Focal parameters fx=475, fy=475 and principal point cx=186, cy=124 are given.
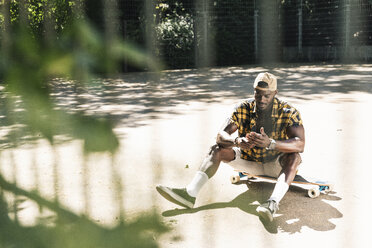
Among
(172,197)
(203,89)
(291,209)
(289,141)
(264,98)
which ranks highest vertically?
(264,98)

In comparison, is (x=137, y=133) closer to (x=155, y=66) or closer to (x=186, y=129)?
(x=186, y=129)

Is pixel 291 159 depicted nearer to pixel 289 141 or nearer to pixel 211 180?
pixel 289 141

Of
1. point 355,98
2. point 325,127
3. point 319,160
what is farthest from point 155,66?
point 355,98

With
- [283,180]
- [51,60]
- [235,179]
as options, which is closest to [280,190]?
[283,180]

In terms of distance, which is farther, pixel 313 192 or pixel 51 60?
pixel 313 192

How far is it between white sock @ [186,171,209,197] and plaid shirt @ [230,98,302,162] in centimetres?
30

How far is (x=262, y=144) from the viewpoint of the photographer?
2574 millimetres

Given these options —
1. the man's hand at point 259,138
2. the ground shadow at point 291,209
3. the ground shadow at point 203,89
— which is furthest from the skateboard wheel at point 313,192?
the ground shadow at point 203,89

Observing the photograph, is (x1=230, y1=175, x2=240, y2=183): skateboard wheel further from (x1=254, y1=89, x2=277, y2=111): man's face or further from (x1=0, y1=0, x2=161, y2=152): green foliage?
(x1=0, y1=0, x2=161, y2=152): green foliage

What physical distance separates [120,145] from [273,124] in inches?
90.3

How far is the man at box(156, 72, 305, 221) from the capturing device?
2695 millimetres

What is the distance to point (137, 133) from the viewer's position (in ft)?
16.5

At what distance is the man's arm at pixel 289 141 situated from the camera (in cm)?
256

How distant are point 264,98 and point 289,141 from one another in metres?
0.29
